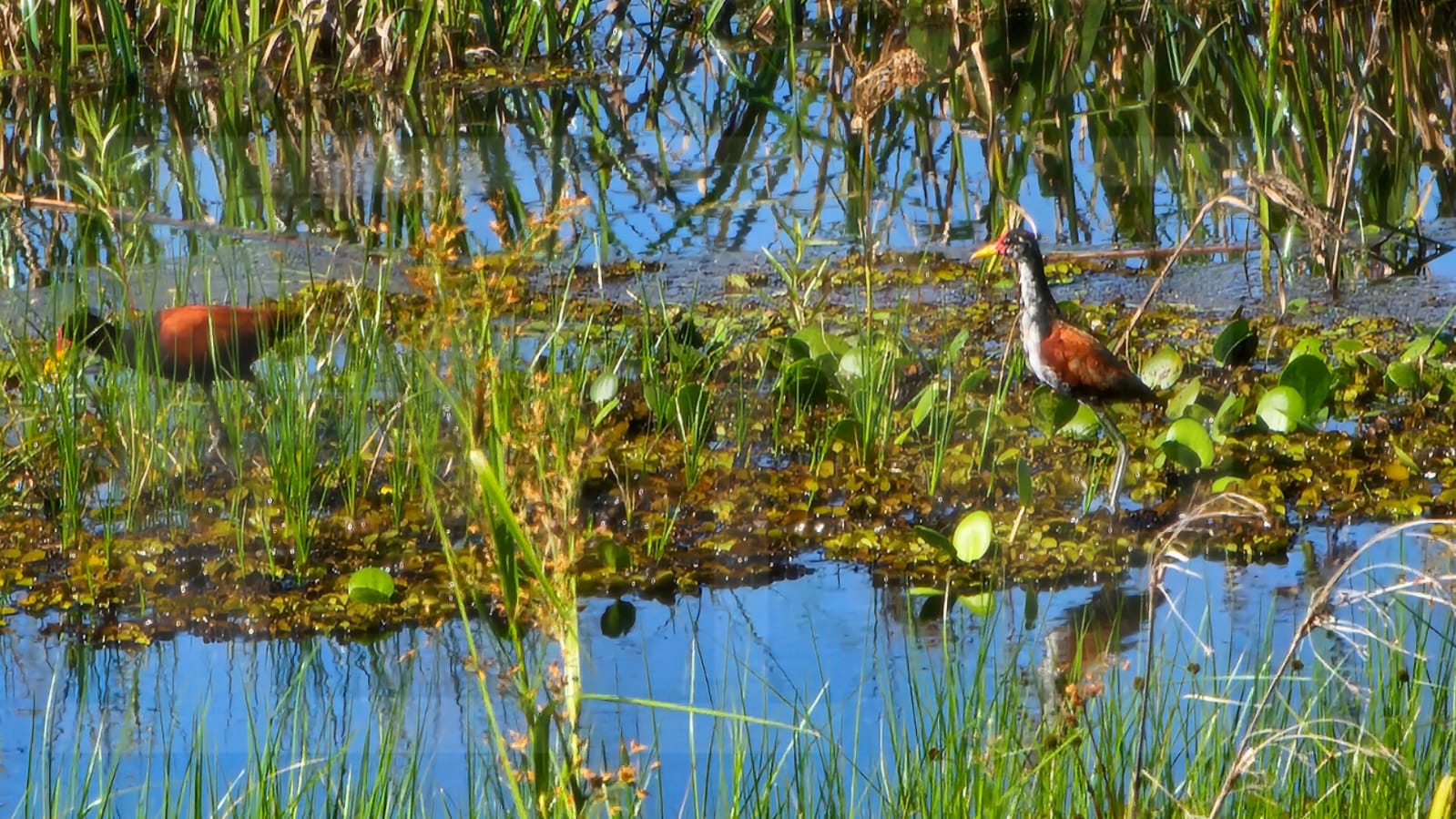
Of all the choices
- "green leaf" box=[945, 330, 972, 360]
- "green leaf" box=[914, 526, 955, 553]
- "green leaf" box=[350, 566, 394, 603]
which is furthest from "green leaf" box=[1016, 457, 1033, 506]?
"green leaf" box=[350, 566, 394, 603]

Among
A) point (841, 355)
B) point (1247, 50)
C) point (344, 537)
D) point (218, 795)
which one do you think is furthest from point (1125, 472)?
point (1247, 50)

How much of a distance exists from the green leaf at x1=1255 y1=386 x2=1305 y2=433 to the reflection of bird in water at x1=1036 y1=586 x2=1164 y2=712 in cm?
89

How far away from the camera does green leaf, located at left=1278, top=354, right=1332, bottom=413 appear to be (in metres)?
4.53

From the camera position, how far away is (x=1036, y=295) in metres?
4.84

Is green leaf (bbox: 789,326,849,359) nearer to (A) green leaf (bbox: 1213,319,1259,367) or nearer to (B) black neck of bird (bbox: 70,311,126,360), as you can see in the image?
(A) green leaf (bbox: 1213,319,1259,367)

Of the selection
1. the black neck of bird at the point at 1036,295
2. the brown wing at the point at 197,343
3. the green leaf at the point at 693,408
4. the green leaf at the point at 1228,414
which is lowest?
the green leaf at the point at 1228,414

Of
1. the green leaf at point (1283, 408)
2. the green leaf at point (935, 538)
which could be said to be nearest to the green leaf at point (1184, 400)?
the green leaf at point (1283, 408)

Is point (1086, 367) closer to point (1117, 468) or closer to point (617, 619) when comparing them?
point (1117, 468)

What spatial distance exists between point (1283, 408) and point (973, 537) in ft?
3.72

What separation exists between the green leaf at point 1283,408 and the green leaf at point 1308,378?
3cm

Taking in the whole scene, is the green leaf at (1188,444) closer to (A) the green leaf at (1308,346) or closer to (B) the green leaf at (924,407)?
(B) the green leaf at (924,407)

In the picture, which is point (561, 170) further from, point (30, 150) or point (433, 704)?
point (433, 704)

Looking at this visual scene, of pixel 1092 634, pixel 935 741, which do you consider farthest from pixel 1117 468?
pixel 935 741

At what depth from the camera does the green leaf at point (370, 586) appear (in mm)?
3768
